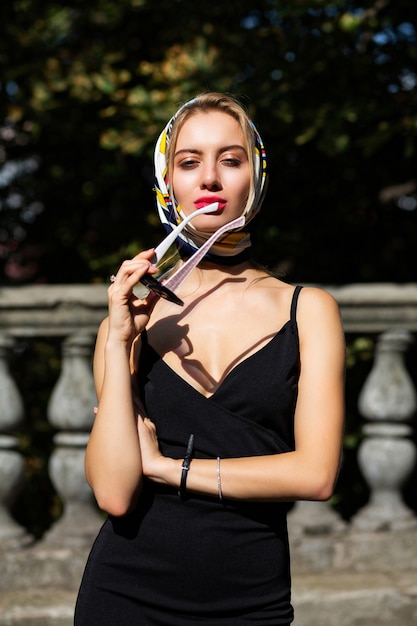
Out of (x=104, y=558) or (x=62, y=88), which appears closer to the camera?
(x=104, y=558)

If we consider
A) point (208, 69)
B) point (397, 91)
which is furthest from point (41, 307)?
point (397, 91)

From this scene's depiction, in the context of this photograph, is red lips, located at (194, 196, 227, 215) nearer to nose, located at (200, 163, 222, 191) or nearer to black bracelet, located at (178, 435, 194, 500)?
nose, located at (200, 163, 222, 191)

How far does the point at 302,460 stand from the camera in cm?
225

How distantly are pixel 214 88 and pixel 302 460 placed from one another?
3282 millimetres

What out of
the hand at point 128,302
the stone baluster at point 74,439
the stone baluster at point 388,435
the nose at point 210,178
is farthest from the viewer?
the stone baluster at point 388,435

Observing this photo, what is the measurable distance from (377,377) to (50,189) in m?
3.12

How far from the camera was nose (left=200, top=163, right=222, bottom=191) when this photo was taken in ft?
7.61

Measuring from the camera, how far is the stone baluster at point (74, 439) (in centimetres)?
405

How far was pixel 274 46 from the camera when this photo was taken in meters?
5.09

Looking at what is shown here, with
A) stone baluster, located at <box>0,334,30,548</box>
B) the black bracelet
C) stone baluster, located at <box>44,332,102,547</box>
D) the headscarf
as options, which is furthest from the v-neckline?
stone baluster, located at <box>0,334,30,548</box>

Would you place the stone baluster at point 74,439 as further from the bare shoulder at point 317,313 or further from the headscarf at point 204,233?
the bare shoulder at point 317,313

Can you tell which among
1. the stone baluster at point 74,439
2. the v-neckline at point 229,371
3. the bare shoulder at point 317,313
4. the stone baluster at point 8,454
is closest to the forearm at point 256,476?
the v-neckline at point 229,371

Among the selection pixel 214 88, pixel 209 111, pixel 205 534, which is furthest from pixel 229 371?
pixel 214 88

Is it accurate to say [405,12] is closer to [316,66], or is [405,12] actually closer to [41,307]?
[316,66]
